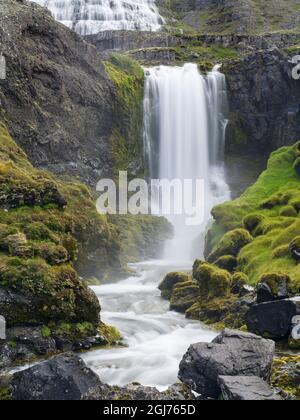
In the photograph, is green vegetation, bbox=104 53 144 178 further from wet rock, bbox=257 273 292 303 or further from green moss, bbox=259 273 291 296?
wet rock, bbox=257 273 292 303

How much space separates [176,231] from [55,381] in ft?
141

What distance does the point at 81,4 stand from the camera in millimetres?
133625

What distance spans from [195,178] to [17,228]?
44.8m

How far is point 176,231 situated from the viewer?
186 feet

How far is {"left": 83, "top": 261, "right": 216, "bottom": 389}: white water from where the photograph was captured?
57.2 feet

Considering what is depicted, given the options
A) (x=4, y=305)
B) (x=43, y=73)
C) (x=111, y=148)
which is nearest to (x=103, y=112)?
(x=111, y=148)

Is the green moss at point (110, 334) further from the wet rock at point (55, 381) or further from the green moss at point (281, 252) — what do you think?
the green moss at point (281, 252)

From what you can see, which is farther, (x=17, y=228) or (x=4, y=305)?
(x=17, y=228)

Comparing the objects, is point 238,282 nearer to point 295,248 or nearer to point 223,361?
point 295,248

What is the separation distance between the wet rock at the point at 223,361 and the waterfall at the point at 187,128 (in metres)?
44.4

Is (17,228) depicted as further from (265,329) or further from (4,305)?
(265,329)

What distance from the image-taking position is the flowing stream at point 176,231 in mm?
18672

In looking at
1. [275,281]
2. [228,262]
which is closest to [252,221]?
[228,262]

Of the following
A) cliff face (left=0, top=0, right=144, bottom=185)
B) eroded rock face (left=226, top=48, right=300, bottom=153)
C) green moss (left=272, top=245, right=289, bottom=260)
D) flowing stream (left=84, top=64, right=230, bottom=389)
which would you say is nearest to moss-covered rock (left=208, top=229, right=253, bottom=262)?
green moss (left=272, top=245, right=289, bottom=260)
